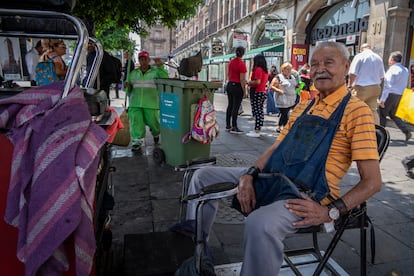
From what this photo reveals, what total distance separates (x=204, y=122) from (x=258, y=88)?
373 cm

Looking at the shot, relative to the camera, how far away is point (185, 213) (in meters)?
2.42

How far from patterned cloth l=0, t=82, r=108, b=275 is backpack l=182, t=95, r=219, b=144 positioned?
2964mm

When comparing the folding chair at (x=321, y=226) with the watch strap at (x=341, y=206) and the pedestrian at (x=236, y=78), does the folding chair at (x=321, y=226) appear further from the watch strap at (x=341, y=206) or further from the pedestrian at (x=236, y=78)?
the pedestrian at (x=236, y=78)

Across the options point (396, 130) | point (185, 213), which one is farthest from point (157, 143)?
point (396, 130)

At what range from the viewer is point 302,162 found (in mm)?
2066

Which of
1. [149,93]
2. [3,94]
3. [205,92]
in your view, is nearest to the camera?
[3,94]

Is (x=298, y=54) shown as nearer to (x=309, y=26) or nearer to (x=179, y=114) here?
(x=309, y=26)

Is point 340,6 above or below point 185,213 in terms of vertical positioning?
above

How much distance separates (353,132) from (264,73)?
5.82 m

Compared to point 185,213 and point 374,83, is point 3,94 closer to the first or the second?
point 185,213

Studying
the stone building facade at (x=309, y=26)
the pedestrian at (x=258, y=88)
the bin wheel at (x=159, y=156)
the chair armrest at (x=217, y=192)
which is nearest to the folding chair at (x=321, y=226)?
the chair armrest at (x=217, y=192)

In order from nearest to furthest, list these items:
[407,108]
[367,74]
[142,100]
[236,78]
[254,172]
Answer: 1. [254,172]
2. [407,108]
3. [142,100]
4. [367,74]
5. [236,78]

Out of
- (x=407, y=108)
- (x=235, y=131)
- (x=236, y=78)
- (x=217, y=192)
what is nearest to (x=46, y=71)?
(x=217, y=192)

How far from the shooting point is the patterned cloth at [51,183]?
47.0 inches
